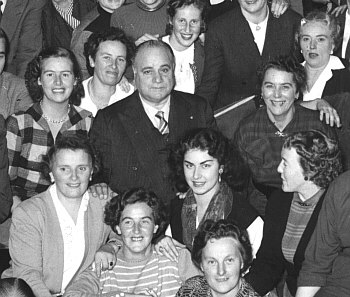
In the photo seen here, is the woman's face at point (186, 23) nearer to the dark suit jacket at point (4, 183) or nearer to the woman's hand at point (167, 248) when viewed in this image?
the dark suit jacket at point (4, 183)

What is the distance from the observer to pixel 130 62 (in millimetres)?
5645

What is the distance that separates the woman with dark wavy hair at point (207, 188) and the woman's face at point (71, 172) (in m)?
0.48

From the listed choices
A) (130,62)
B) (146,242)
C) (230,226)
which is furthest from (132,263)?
(130,62)

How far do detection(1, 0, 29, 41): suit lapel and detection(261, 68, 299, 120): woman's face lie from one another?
1.78 meters

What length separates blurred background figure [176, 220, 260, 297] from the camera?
4.23m

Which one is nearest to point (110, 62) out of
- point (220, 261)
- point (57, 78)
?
point (57, 78)

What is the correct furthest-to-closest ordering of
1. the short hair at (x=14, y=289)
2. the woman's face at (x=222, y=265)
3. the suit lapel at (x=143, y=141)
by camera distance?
the suit lapel at (x=143, y=141)
the woman's face at (x=222, y=265)
the short hair at (x=14, y=289)

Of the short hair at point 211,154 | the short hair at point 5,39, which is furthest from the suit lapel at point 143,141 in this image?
the short hair at point 5,39

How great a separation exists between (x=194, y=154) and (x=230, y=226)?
0.55m

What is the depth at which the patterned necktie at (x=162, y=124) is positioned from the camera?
5125mm

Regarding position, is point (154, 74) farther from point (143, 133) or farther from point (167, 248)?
point (167, 248)

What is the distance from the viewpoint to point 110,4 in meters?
6.06

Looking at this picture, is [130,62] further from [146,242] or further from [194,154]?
[146,242]

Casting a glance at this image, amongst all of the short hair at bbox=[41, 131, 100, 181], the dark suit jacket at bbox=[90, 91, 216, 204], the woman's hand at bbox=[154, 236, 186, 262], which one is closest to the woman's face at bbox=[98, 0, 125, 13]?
the dark suit jacket at bbox=[90, 91, 216, 204]
